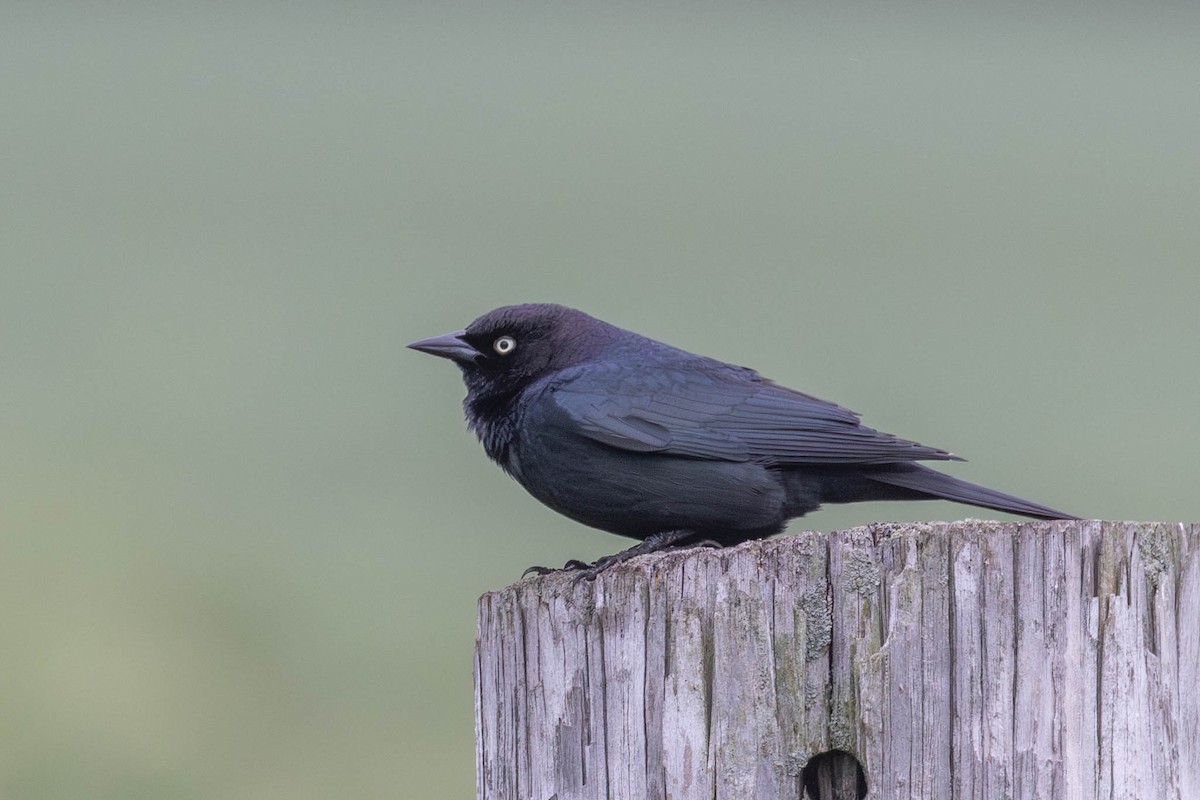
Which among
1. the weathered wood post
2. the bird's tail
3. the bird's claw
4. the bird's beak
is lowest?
the weathered wood post

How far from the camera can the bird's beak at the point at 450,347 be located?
5277 millimetres

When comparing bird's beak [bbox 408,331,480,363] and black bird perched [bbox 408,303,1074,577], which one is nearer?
black bird perched [bbox 408,303,1074,577]

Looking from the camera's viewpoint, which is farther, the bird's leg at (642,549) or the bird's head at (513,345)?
the bird's head at (513,345)

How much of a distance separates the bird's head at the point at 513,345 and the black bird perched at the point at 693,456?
0.94ft

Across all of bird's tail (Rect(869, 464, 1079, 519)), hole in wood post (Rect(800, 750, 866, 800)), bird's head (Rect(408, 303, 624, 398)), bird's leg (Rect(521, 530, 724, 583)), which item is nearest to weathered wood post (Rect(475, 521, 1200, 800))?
hole in wood post (Rect(800, 750, 866, 800))

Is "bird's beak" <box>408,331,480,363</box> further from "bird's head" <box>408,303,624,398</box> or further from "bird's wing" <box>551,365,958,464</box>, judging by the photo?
"bird's wing" <box>551,365,958,464</box>

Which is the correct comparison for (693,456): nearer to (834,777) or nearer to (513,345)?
(513,345)

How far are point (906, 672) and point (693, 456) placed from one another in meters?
2.06

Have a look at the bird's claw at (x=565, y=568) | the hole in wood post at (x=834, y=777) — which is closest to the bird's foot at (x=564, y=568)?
the bird's claw at (x=565, y=568)

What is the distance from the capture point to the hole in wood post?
2.61 m

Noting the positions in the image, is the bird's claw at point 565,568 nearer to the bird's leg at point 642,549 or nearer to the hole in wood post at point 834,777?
the bird's leg at point 642,549

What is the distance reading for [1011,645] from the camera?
100 inches

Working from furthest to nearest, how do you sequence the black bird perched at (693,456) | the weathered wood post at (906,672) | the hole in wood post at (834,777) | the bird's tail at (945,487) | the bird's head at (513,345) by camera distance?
the bird's head at (513,345) < the black bird perched at (693,456) < the bird's tail at (945,487) < the hole in wood post at (834,777) < the weathered wood post at (906,672)

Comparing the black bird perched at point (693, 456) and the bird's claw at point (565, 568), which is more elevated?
the black bird perched at point (693, 456)
